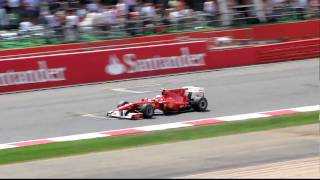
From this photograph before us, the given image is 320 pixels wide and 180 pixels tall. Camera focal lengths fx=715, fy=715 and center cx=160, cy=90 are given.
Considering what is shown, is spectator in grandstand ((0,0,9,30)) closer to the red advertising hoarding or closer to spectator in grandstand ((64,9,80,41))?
spectator in grandstand ((64,9,80,41))

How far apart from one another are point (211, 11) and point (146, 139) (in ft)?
56.7

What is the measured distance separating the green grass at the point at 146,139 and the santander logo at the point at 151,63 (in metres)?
9.56

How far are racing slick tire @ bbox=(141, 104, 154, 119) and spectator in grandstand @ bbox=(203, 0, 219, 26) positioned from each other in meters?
13.6

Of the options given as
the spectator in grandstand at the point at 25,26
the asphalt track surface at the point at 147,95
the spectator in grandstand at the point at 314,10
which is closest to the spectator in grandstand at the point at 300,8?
the spectator in grandstand at the point at 314,10

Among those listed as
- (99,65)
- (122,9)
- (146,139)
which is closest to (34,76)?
(99,65)

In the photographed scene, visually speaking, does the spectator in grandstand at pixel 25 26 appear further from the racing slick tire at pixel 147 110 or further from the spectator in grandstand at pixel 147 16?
the racing slick tire at pixel 147 110

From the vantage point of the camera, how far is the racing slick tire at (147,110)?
48.1 feet

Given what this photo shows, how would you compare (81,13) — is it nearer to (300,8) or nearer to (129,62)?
(129,62)

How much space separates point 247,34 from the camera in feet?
90.0

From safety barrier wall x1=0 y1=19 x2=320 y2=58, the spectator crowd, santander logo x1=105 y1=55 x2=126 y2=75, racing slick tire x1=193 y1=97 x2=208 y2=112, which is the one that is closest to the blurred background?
the spectator crowd

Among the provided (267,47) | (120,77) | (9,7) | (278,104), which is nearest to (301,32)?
(267,47)

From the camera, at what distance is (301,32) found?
2888cm

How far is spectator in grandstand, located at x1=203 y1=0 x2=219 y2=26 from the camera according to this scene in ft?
91.7

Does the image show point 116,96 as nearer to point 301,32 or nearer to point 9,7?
point 9,7
